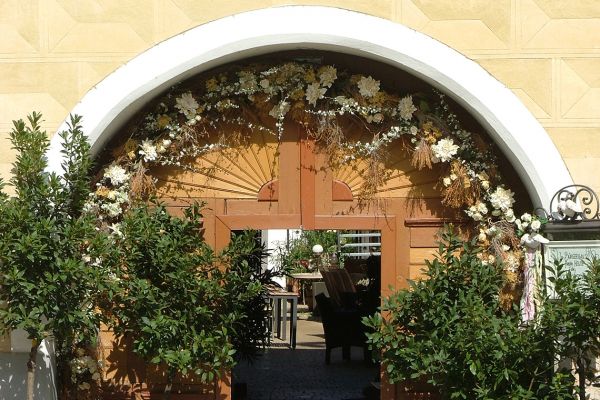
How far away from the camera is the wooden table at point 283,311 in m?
14.0

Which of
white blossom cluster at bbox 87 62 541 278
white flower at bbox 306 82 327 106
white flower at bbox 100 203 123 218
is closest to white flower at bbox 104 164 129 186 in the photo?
white blossom cluster at bbox 87 62 541 278

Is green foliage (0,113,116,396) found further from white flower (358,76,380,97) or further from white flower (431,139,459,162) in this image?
white flower (431,139,459,162)

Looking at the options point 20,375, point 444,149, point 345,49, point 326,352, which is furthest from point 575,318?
point 326,352

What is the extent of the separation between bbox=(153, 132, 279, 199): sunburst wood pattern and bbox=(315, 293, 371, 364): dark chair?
17.1 feet

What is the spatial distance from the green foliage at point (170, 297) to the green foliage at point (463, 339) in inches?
43.2

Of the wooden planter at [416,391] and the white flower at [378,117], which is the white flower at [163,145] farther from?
the wooden planter at [416,391]

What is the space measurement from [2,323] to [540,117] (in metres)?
3.90

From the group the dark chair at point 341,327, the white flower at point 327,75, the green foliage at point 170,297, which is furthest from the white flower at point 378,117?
the dark chair at point 341,327

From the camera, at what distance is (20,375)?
7605 millimetres

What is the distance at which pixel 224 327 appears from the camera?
735 cm

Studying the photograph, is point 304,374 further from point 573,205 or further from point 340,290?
point 573,205

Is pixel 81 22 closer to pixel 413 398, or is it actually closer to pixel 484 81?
pixel 484 81

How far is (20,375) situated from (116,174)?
1.57 m

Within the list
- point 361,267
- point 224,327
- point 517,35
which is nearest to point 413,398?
point 224,327
